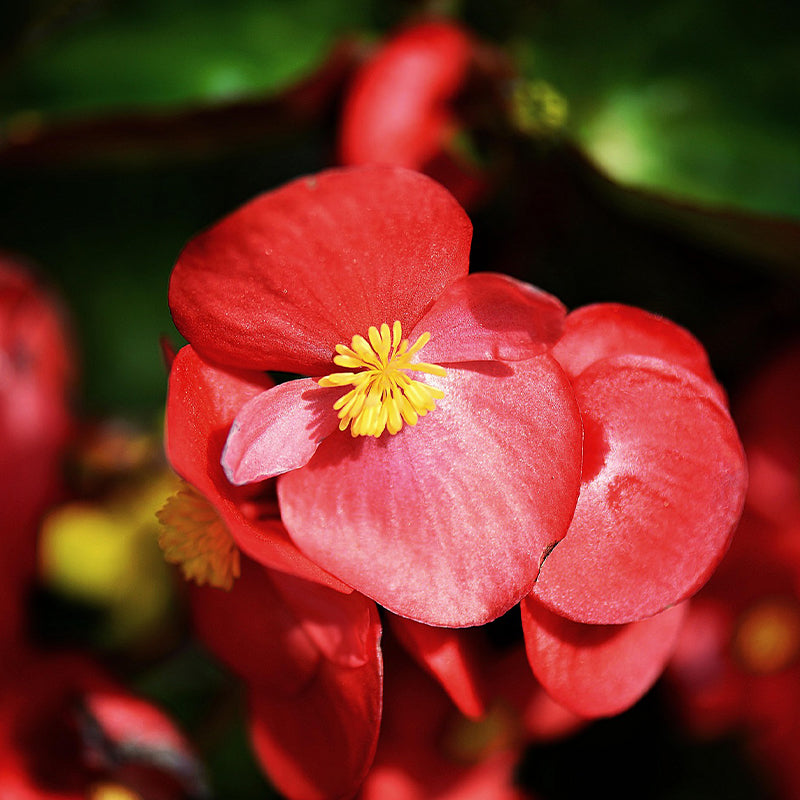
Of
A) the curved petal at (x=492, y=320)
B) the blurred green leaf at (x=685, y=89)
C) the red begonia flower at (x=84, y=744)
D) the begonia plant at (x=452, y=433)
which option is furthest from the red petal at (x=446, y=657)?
Result: the blurred green leaf at (x=685, y=89)

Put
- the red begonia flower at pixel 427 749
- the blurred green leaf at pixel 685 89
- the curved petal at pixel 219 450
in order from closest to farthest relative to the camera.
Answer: the curved petal at pixel 219 450, the red begonia flower at pixel 427 749, the blurred green leaf at pixel 685 89

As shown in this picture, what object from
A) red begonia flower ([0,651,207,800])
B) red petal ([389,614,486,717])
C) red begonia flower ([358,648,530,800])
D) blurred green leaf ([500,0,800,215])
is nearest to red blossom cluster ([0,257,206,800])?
red begonia flower ([0,651,207,800])

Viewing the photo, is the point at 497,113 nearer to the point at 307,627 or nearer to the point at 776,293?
the point at 776,293

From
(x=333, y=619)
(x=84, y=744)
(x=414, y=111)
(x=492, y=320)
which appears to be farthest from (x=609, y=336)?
(x=84, y=744)

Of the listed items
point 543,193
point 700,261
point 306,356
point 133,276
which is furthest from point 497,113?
Answer: point 133,276

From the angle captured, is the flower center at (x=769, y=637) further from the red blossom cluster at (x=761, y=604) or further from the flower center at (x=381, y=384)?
the flower center at (x=381, y=384)

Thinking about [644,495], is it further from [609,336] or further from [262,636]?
[262,636]

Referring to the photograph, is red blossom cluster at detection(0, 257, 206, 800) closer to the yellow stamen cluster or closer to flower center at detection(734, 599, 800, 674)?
the yellow stamen cluster
